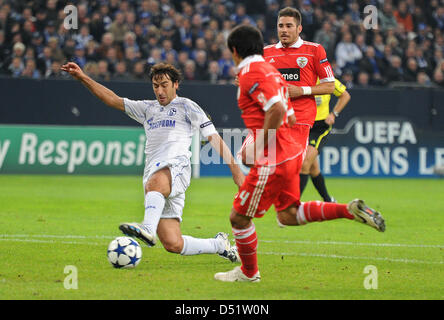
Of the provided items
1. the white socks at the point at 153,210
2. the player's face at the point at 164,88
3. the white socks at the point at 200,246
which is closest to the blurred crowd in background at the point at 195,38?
the player's face at the point at 164,88

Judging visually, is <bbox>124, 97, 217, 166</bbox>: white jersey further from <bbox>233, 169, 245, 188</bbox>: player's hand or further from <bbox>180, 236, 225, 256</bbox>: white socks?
<bbox>180, 236, 225, 256</bbox>: white socks

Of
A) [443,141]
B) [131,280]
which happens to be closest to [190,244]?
[131,280]

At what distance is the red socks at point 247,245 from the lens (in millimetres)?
6375

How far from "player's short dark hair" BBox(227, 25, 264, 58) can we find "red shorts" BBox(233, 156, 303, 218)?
92 cm

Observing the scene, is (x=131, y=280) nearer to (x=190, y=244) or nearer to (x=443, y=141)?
(x=190, y=244)

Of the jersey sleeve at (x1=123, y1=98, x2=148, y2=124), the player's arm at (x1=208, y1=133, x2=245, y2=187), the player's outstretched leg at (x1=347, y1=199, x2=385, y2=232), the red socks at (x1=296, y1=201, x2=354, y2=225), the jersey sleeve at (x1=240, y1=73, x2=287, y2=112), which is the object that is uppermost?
the jersey sleeve at (x1=123, y1=98, x2=148, y2=124)

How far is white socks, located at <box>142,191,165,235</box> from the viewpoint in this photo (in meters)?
6.64

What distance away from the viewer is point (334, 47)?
21.1 m

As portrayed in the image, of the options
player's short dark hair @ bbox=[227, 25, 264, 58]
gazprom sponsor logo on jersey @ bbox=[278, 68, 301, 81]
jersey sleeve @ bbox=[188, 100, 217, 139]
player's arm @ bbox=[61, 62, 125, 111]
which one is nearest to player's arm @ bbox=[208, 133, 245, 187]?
jersey sleeve @ bbox=[188, 100, 217, 139]

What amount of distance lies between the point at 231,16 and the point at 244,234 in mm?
16193

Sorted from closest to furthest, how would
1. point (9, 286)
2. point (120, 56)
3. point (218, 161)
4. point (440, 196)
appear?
point (9, 286), point (440, 196), point (218, 161), point (120, 56)

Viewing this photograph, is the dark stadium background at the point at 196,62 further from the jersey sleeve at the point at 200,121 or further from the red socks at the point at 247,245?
the red socks at the point at 247,245

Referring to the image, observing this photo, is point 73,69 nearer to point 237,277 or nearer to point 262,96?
point 262,96

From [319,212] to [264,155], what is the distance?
2.24 feet
